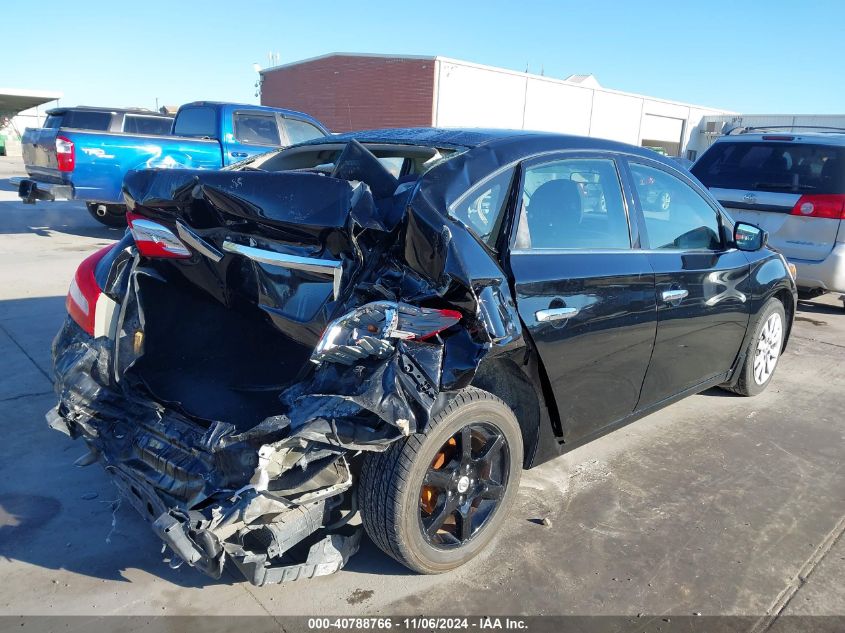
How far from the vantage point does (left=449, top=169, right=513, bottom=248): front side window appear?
2.72 m

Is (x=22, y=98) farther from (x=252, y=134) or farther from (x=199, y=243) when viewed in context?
(x=199, y=243)

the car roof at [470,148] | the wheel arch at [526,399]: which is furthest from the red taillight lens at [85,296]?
the wheel arch at [526,399]

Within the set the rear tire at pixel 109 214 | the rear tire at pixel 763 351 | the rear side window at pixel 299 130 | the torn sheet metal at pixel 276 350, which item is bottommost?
the rear tire at pixel 109 214

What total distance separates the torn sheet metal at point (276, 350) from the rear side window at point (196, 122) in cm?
816

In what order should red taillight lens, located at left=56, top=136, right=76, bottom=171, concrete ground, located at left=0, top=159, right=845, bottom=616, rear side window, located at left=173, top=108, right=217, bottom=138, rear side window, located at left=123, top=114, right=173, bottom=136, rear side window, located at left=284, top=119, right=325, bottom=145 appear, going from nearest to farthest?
concrete ground, located at left=0, top=159, right=845, bottom=616 → red taillight lens, located at left=56, top=136, right=76, bottom=171 → rear side window, located at left=173, top=108, right=217, bottom=138 → rear side window, located at left=284, top=119, right=325, bottom=145 → rear side window, located at left=123, top=114, right=173, bottom=136

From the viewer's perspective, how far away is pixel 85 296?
3031mm

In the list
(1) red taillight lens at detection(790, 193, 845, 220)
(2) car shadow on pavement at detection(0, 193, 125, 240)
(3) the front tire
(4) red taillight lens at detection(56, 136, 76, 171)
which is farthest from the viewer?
(2) car shadow on pavement at detection(0, 193, 125, 240)

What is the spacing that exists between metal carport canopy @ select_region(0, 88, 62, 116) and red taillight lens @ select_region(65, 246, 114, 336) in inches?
1529

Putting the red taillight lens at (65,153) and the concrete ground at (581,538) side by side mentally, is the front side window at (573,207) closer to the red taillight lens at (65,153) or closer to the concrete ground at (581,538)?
the concrete ground at (581,538)

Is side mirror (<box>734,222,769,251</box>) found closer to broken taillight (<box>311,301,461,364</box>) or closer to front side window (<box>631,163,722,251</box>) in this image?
front side window (<box>631,163,722,251</box>)

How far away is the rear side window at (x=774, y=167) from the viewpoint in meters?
6.80

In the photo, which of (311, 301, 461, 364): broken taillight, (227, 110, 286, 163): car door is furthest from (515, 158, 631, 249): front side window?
(227, 110, 286, 163): car door

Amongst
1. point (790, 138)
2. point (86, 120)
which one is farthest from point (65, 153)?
point (790, 138)

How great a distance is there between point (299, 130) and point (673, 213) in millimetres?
8760
